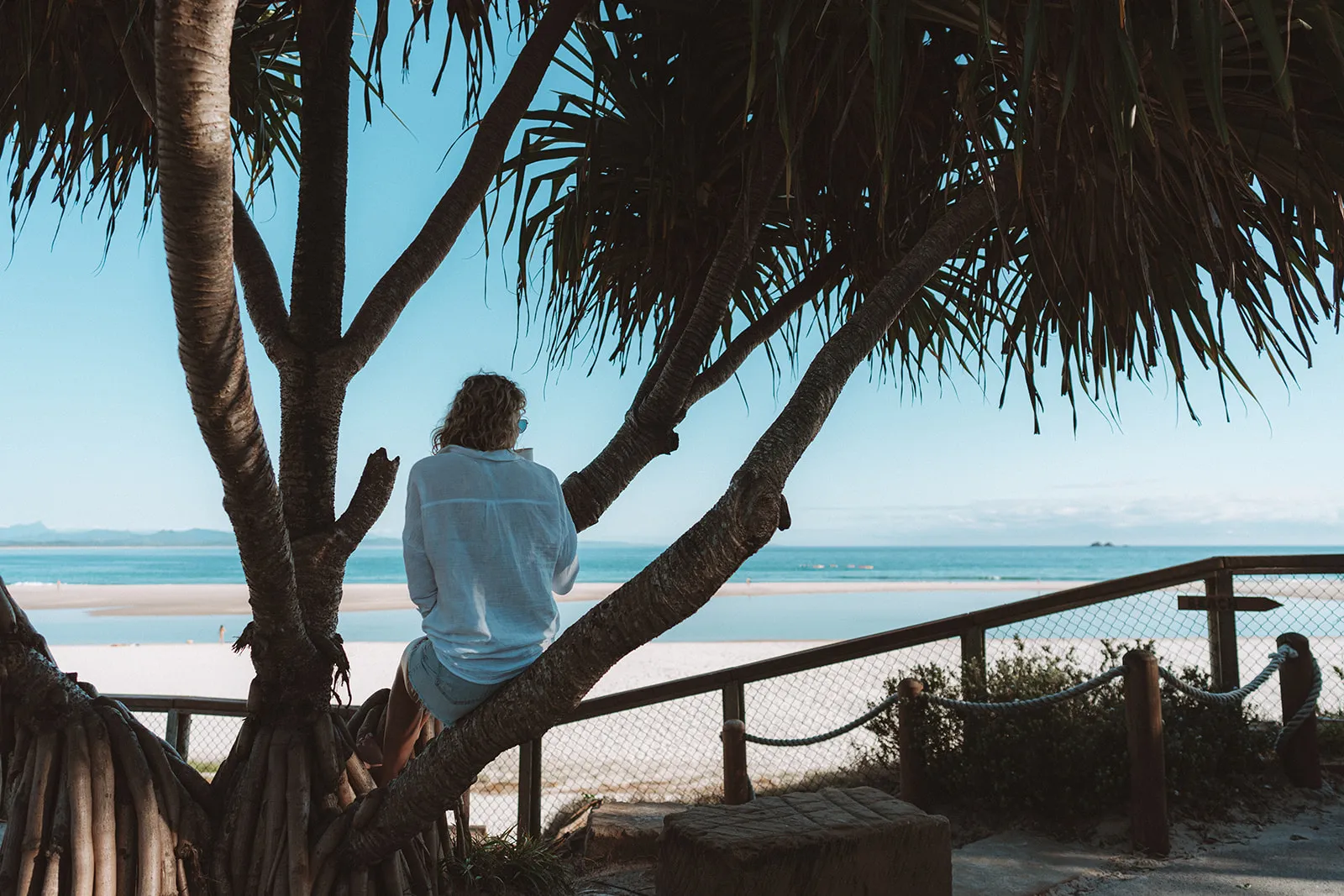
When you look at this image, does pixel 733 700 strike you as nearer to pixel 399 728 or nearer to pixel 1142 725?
pixel 1142 725

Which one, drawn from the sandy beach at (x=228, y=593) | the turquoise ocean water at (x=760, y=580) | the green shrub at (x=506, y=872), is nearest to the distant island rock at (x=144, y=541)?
the turquoise ocean water at (x=760, y=580)

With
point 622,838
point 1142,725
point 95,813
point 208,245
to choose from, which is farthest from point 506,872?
point 1142,725

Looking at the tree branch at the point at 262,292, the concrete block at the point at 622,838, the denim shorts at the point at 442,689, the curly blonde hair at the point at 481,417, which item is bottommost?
the concrete block at the point at 622,838

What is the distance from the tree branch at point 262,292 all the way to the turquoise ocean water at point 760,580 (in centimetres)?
428

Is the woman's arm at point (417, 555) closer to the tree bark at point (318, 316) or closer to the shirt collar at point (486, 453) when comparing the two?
the shirt collar at point (486, 453)

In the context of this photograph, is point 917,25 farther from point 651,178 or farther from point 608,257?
point 608,257

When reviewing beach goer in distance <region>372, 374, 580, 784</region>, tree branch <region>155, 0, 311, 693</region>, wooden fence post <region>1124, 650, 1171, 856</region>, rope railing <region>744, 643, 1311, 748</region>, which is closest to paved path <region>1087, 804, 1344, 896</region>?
wooden fence post <region>1124, 650, 1171, 856</region>

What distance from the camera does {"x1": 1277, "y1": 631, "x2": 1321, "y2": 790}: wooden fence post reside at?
394cm

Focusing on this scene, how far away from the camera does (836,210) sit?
10.3 feet

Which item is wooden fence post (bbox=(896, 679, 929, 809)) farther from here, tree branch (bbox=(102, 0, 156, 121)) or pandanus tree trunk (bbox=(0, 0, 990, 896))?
tree branch (bbox=(102, 0, 156, 121))

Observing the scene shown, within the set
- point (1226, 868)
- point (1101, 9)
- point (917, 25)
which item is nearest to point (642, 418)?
point (917, 25)

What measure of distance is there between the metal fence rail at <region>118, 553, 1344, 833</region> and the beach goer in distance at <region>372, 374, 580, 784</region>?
59.9 inches

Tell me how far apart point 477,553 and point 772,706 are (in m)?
7.26

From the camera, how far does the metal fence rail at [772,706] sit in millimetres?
4098
